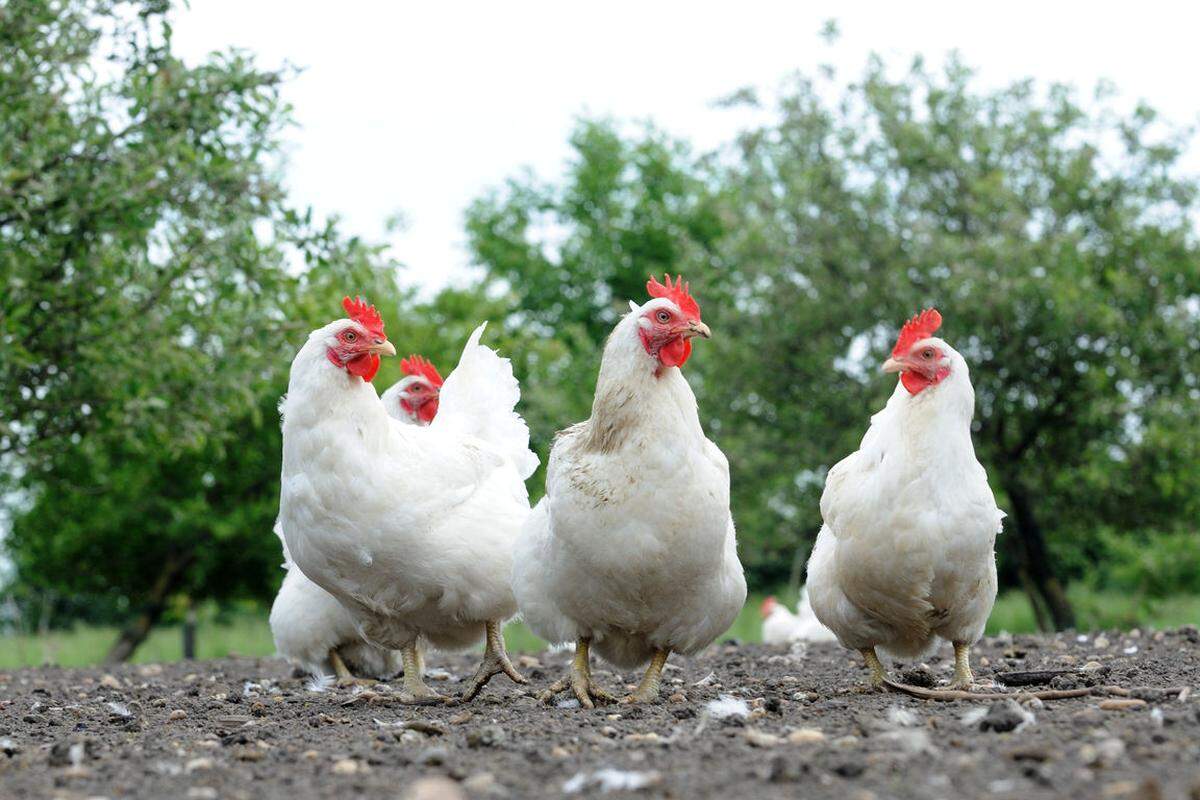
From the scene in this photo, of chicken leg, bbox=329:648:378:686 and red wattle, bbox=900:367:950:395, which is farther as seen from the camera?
chicken leg, bbox=329:648:378:686

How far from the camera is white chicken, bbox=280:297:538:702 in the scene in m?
6.13

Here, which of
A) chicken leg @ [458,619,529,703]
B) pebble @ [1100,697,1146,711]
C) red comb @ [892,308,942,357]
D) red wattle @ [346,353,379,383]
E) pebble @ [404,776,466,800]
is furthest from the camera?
chicken leg @ [458,619,529,703]

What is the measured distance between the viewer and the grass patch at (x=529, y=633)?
16.2 m

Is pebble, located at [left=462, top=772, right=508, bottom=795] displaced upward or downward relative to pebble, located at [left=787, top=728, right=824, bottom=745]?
downward

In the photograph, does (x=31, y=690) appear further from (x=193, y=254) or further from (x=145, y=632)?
(x=145, y=632)

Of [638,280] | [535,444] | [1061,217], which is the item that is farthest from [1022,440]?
[638,280]

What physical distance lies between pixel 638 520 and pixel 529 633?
12604 mm

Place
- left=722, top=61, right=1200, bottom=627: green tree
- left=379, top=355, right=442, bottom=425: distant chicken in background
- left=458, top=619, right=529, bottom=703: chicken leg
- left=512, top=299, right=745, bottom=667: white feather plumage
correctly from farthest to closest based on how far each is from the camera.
Answer: left=722, top=61, right=1200, bottom=627: green tree → left=379, top=355, right=442, bottom=425: distant chicken in background → left=458, top=619, right=529, bottom=703: chicken leg → left=512, top=299, right=745, bottom=667: white feather plumage

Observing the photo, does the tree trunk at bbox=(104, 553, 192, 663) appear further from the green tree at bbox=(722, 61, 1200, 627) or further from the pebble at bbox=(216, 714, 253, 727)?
the pebble at bbox=(216, 714, 253, 727)

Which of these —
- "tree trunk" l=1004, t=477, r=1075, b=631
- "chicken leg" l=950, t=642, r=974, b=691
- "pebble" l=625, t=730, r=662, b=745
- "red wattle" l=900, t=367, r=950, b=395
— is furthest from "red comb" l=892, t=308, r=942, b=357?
"tree trunk" l=1004, t=477, r=1075, b=631

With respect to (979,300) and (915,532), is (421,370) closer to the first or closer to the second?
(915,532)

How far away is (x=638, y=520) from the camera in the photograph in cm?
551

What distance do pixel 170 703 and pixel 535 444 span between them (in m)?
16.6

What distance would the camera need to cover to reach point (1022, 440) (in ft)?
51.8
